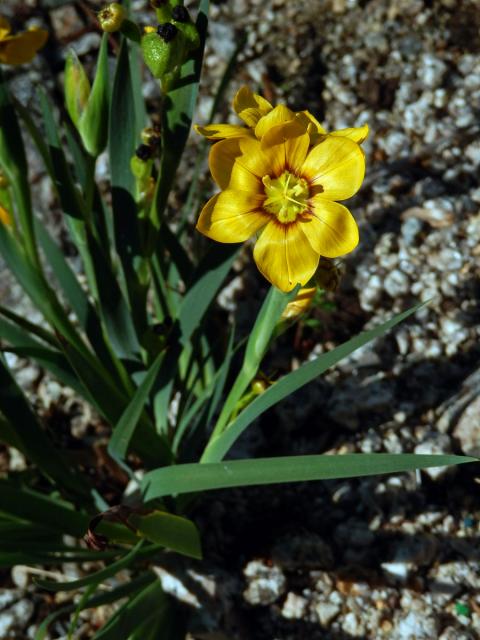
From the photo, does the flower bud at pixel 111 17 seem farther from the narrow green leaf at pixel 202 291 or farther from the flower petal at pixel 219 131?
the narrow green leaf at pixel 202 291

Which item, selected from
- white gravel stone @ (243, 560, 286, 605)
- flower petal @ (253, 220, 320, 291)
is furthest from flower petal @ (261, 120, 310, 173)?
white gravel stone @ (243, 560, 286, 605)

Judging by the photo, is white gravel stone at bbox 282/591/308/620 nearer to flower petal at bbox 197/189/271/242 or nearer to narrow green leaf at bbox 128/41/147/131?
flower petal at bbox 197/189/271/242

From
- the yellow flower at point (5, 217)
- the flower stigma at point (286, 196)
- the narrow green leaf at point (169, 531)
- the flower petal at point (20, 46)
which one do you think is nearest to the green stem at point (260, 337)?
the flower stigma at point (286, 196)

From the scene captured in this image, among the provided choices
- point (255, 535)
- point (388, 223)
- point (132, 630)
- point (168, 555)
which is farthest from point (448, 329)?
point (132, 630)

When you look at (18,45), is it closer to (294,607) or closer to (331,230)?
(331,230)

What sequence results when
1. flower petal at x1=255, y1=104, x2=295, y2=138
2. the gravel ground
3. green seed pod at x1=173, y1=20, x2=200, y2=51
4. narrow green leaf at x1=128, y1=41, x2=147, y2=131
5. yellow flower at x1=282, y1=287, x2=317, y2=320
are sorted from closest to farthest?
flower petal at x1=255, y1=104, x2=295, y2=138
green seed pod at x1=173, y1=20, x2=200, y2=51
yellow flower at x1=282, y1=287, x2=317, y2=320
narrow green leaf at x1=128, y1=41, x2=147, y2=131
the gravel ground

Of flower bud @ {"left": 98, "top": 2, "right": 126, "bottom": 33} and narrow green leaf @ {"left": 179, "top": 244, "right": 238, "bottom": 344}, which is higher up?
flower bud @ {"left": 98, "top": 2, "right": 126, "bottom": 33}

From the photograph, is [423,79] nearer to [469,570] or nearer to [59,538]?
[469,570]
